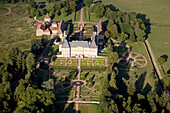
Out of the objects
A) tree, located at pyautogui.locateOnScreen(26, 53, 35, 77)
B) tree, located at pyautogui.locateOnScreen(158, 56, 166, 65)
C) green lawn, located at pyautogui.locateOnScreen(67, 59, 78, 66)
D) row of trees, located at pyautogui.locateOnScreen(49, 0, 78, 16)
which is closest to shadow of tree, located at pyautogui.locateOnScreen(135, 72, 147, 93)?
tree, located at pyautogui.locateOnScreen(158, 56, 166, 65)

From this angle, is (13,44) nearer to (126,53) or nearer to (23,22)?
(23,22)

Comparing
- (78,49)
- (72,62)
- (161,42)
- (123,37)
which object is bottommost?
(72,62)

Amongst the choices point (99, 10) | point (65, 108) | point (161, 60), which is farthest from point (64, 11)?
point (65, 108)

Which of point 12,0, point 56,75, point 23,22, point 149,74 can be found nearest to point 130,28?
point 149,74

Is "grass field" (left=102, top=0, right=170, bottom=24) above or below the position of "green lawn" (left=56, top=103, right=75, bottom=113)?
above

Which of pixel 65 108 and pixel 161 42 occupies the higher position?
pixel 161 42

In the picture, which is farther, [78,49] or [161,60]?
[78,49]

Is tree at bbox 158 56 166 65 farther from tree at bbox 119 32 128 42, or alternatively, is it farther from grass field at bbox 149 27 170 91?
tree at bbox 119 32 128 42

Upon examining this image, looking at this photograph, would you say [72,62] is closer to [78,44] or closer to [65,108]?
[78,44]

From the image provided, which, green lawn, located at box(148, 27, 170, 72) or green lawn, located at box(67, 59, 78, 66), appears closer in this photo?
green lawn, located at box(67, 59, 78, 66)
